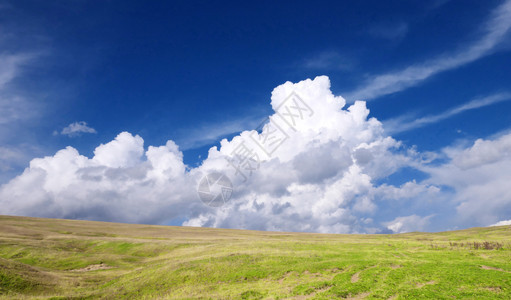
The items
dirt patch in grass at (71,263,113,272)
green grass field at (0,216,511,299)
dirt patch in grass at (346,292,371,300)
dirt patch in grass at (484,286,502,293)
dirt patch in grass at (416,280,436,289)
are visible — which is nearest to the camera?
dirt patch in grass at (484,286,502,293)

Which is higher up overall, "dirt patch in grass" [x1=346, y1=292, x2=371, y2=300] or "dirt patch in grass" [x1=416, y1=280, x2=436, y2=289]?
"dirt patch in grass" [x1=416, y1=280, x2=436, y2=289]

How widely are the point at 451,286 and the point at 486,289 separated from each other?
3.01m

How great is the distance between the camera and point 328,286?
35.7 m

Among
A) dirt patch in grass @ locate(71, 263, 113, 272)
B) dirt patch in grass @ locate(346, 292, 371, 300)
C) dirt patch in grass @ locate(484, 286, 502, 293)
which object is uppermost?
dirt patch in grass @ locate(484, 286, 502, 293)

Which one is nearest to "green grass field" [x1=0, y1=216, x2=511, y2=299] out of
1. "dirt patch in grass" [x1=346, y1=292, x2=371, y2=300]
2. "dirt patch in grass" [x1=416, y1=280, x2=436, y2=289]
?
"dirt patch in grass" [x1=346, y1=292, x2=371, y2=300]

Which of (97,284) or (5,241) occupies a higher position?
(5,241)

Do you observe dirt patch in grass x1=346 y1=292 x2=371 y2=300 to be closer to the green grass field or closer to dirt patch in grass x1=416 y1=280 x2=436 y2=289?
the green grass field

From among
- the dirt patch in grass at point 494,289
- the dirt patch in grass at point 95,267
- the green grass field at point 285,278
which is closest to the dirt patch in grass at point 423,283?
the green grass field at point 285,278

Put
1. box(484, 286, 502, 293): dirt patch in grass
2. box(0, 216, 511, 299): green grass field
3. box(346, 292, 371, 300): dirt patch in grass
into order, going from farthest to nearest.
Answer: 1. box(0, 216, 511, 299): green grass field
2. box(346, 292, 371, 300): dirt patch in grass
3. box(484, 286, 502, 293): dirt patch in grass

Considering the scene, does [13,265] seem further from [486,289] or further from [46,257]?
[486,289]

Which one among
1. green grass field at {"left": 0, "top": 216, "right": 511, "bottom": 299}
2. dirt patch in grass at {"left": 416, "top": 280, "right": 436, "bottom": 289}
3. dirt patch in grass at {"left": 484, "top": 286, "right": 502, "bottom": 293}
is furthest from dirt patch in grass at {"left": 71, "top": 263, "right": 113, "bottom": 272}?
dirt patch in grass at {"left": 484, "top": 286, "right": 502, "bottom": 293}

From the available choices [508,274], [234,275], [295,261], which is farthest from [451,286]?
[234,275]

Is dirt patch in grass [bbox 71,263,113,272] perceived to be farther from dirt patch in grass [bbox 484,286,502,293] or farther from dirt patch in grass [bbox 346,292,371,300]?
dirt patch in grass [bbox 484,286,502,293]

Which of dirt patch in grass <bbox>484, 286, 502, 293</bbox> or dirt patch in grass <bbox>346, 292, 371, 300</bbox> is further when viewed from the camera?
dirt patch in grass <bbox>346, 292, 371, 300</bbox>
